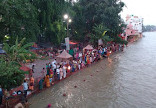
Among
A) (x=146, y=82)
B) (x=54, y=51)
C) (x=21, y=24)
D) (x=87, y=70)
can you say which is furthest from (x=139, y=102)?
(x=54, y=51)

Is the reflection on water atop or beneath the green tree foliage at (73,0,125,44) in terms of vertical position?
beneath

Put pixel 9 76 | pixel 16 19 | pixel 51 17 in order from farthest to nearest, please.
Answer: pixel 51 17 < pixel 16 19 < pixel 9 76

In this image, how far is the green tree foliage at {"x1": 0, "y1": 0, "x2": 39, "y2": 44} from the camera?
534 inches

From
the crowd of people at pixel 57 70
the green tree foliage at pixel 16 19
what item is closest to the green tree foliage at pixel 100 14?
the crowd of people at pixel 57 70

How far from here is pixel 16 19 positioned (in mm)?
15055

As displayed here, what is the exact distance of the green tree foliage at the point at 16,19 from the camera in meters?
13.6

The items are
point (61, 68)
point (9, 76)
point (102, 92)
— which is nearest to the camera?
point (9, 76)

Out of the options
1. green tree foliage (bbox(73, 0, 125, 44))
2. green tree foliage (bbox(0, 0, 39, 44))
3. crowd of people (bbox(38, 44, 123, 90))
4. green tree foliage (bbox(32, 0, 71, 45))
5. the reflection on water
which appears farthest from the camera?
green tree foliage (bbox(73, 0, 125, 44))

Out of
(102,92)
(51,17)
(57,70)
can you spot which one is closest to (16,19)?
(57,70)

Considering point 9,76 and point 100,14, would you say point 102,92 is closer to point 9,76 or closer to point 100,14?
point 9,76

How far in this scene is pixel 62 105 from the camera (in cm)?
945

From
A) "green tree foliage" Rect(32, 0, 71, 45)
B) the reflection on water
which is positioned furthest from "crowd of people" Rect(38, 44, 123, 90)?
"green tree foliage" Rect(32, 0, 71, 45)

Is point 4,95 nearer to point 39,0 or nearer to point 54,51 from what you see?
point 39,0

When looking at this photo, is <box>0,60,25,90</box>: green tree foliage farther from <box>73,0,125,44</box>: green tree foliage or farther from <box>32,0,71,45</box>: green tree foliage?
<box>73,0,125,44</box>: green tree foliage
